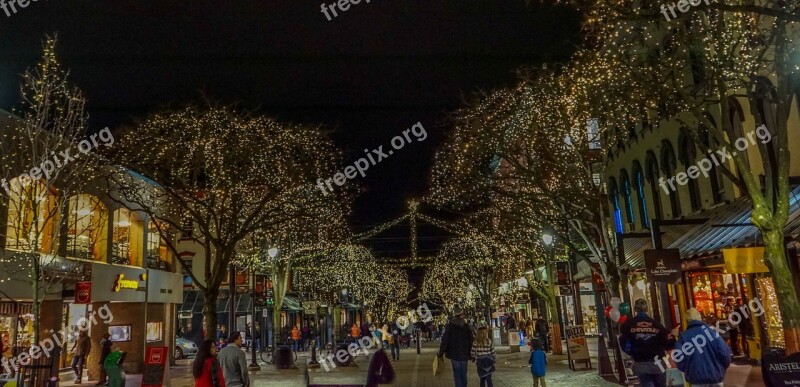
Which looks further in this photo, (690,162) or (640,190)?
(640,190)

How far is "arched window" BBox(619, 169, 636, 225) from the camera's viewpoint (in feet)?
86.9

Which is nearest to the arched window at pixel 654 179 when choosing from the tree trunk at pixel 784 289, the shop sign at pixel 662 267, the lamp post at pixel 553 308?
the lamp post at pixel 553 308

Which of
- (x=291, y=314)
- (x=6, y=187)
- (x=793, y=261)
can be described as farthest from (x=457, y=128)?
(x=291, y=314)

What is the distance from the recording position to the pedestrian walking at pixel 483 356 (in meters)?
13.0

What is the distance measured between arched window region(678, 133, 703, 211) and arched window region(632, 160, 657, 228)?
13.2 feet

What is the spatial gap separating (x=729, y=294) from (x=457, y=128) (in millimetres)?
9854

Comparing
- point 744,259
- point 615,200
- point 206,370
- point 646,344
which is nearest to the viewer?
point 206,370

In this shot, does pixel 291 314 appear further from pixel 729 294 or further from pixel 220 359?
pixel 220 359

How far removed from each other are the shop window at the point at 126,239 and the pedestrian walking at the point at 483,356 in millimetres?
16606

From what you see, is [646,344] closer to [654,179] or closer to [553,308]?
Result: [654,179]

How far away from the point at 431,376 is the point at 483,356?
764 centimetres

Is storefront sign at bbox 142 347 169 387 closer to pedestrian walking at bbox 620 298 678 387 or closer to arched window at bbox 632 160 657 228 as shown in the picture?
pedestrian walking at bbox 620 298 678 387

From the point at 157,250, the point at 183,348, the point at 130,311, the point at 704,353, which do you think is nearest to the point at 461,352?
the point at 704,353

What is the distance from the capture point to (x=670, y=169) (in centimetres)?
2177
